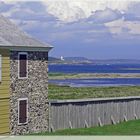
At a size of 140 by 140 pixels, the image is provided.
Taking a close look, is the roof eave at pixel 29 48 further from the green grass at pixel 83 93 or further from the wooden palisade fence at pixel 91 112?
A: the green grass at pixel 83 93

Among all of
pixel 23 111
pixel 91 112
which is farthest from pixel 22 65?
pixel 91 112

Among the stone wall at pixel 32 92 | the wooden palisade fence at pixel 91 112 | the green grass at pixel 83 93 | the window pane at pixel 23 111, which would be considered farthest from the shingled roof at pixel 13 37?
the green grass at pixel 83 93

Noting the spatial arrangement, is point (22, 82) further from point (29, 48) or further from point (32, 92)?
point (29, 48)

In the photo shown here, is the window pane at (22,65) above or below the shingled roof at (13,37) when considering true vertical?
below

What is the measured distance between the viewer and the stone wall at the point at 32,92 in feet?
111

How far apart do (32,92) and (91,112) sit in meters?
5.15

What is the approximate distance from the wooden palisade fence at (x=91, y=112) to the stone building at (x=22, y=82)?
2.26ft

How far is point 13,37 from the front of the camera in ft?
115

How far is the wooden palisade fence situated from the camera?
1448 inches

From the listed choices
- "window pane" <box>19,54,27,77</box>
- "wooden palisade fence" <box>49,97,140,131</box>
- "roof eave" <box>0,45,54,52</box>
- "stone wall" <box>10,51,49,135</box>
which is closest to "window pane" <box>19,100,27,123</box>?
"stone wall" <box>10,51,49,135</box>

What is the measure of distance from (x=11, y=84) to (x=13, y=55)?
5.18 feet

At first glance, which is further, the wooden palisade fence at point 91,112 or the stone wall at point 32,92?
Result: the wooden palisade fence at point 91,112

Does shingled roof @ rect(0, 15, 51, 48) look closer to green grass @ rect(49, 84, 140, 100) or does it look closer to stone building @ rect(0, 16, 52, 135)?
stone building @ rect(0, 16, 52, 135)

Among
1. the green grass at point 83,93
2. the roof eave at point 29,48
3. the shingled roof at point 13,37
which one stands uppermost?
the shingled roof at point 13,37
